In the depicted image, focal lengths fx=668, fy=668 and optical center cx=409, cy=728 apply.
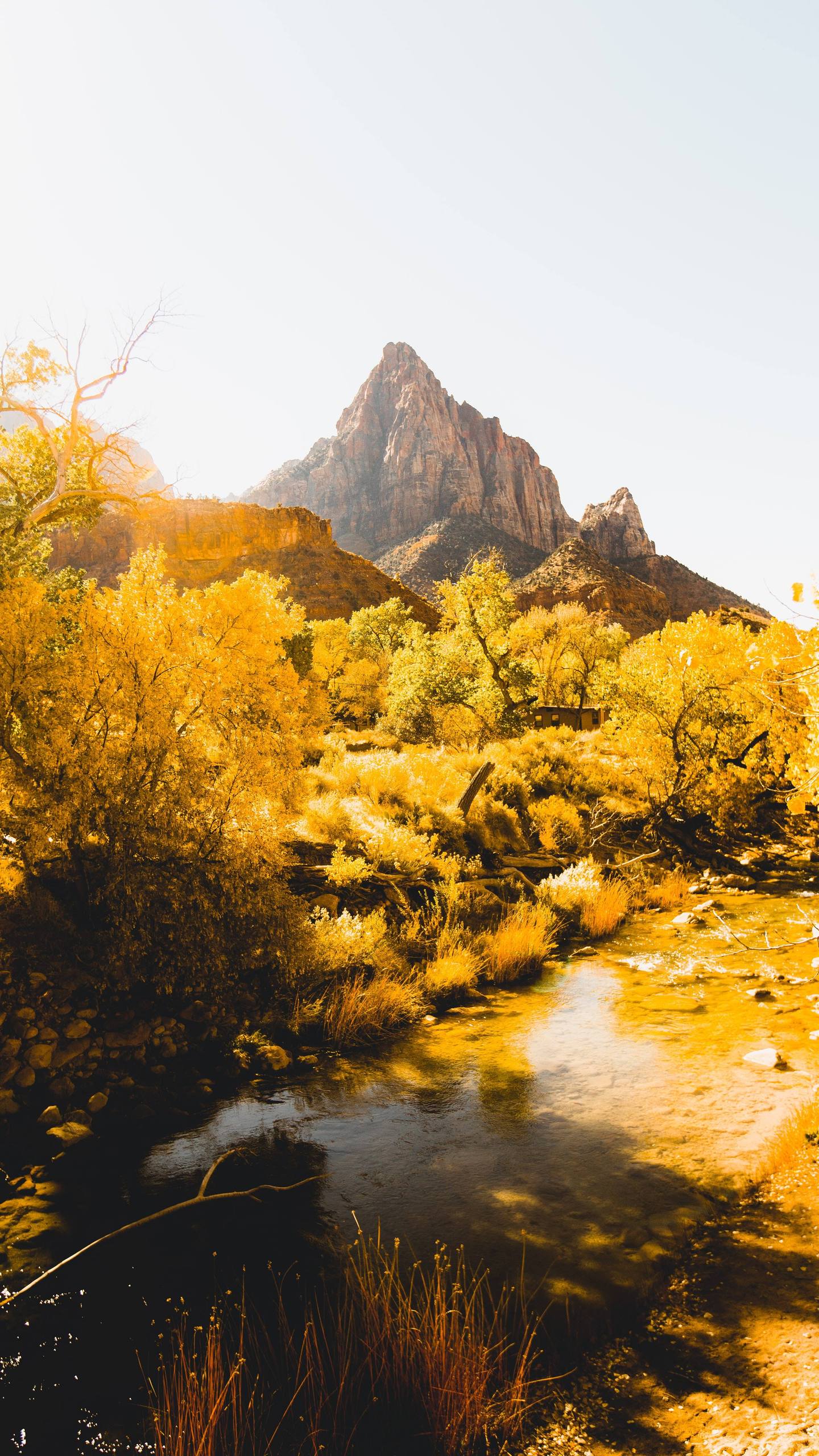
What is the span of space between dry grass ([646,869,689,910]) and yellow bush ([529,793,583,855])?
2.34 meters

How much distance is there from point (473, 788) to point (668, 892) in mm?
4994

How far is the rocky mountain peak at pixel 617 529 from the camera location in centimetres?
12231

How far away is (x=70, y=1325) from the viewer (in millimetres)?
4328

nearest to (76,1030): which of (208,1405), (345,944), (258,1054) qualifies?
(258,1054)

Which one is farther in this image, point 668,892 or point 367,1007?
point 668,892

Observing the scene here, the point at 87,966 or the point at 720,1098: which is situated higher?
the point at 87,966

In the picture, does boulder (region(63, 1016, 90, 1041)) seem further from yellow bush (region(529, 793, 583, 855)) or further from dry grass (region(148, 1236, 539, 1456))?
yellow bush (region(529, 793, 583, 855))

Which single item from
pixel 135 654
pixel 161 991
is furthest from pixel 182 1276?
pixel 135 654

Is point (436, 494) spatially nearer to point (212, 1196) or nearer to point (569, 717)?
point (569, 717)

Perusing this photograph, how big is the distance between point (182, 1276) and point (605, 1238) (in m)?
3.08

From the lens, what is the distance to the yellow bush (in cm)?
1714

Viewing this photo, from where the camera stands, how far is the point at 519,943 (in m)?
11.5

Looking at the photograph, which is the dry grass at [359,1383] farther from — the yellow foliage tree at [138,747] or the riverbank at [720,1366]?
the yellow foliage tree at [138,747]

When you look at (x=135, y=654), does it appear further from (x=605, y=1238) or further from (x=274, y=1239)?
(x=605, y=1238)
